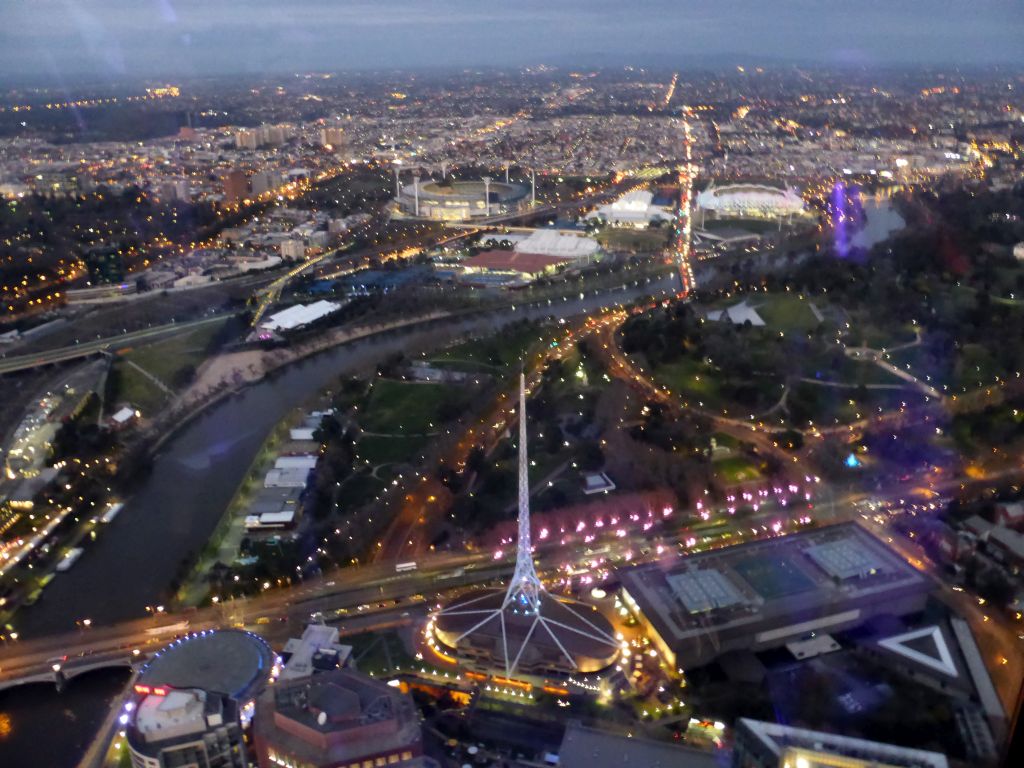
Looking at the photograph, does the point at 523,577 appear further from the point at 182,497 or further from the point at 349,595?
the point at 182,497

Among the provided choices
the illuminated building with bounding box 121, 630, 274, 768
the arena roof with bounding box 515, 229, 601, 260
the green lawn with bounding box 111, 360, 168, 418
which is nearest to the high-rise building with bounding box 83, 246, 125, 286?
the green lawn with bounding box 111, 360, 168, 418

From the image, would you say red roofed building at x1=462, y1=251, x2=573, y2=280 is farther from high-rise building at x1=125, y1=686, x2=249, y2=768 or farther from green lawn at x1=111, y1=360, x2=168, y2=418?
high-rise building at x1=125, y1=686, x2=249, y2=768

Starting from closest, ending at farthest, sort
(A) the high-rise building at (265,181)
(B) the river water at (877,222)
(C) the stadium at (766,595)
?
1. (C) the stadium at (766,595)
2. (B) the river water at (877,222)
3. (A) the high-rise building at (265,181)

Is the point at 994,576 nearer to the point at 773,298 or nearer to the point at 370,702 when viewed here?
the point at 370,702

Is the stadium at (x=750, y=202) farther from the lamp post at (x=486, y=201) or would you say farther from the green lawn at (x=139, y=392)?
the green lawn at (x=139, y=392)

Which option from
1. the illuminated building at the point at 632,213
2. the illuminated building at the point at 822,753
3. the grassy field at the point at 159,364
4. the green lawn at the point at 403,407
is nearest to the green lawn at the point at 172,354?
the grassy field at the point at 159,364

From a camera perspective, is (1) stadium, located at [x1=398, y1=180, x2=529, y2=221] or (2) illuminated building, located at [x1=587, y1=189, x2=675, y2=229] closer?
(2) illuminated building, located at [x1=587, y1=189, x2=675, y2=229]
